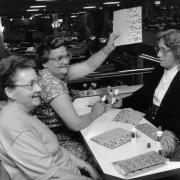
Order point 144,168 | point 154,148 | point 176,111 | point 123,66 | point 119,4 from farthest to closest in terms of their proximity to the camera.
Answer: point 123,66 → point 119,4 → point 176,111 → point 154,148 → point 144,168

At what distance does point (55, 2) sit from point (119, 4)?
2.92ft

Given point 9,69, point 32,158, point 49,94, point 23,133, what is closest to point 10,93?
point 9,69

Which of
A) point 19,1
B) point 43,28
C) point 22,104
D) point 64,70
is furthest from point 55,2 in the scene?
point 22,104

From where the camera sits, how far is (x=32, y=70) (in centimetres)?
143

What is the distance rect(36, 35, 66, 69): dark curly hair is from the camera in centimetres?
194

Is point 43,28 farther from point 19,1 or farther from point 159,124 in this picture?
point 159,124

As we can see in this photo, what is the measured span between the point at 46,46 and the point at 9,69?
24.9 inches

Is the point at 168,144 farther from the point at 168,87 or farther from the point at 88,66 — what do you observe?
the point at 88,66

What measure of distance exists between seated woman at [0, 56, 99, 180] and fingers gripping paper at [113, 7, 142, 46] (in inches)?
36.3

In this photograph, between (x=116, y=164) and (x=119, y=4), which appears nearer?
(x=116, y=164)

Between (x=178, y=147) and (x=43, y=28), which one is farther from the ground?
(x=43, y=28)

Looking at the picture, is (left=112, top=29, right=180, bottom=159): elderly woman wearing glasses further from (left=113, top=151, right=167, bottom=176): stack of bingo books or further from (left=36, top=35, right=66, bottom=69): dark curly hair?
(left=36, top=35, right=66, bottom=69): dark curly hair

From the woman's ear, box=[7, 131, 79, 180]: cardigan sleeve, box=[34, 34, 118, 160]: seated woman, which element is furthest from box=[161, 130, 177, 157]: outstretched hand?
the woman's ear

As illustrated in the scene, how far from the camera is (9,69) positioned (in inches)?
53.4
